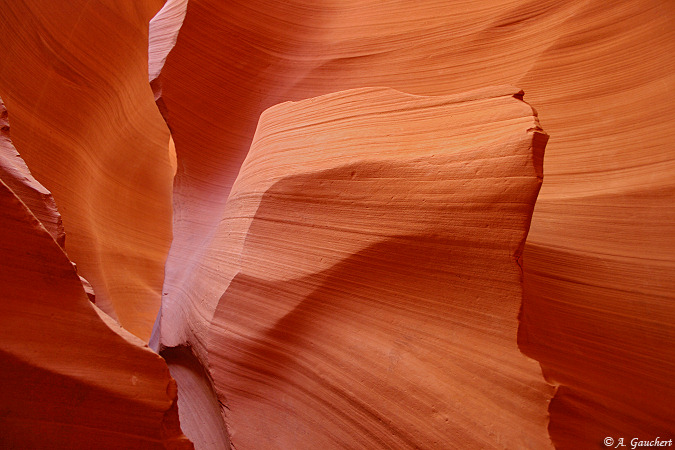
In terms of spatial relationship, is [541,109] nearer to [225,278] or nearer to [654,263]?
[654,263]

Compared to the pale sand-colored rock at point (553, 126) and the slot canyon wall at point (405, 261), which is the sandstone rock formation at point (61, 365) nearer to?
the slot canyon wall at point (405, 261)

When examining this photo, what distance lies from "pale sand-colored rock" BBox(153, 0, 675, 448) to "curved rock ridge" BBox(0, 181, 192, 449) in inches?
22.6

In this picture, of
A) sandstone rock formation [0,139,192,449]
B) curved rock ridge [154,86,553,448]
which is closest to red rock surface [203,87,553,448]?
curved rock ridge [154,86,553,448]

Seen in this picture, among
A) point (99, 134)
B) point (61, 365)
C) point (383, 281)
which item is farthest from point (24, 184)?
point (99, 134)

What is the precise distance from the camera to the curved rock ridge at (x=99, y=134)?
2828 mm

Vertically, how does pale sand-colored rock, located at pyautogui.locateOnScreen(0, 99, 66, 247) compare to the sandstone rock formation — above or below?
above

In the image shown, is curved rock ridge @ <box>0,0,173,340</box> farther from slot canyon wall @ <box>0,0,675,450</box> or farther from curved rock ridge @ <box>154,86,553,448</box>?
curved rock ridge @ <box>154,86,553,448</box>

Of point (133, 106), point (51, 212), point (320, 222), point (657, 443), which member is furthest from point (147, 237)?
point (657, 443)

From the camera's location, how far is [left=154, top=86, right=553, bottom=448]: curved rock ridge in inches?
43.1

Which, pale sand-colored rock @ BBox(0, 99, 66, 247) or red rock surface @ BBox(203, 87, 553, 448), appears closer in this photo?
red rock surface @ BBox(203, 87, 553, 448)

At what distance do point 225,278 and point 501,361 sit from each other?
105cm

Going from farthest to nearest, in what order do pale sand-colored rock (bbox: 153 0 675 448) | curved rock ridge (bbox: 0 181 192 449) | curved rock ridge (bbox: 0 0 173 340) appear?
1. curved rock ridge (bbox: 0 0 173 340)
2. pale sand-colored rock (bbox: 153 0 675 448)
3. curved rock ridge (bbox: 0 181 192 449)

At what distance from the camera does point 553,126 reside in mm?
1713

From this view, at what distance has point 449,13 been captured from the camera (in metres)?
2.04
